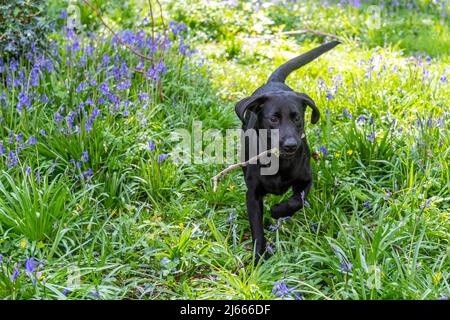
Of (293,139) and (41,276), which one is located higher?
(293,139)

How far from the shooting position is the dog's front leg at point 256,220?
385 centimetres

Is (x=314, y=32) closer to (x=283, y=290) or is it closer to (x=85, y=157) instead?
(x=85, y=157)

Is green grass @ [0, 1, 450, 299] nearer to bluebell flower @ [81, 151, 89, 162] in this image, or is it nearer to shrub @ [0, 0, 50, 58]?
bluebell flower @ [81, 151, 89, 162]

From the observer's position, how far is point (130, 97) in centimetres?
527

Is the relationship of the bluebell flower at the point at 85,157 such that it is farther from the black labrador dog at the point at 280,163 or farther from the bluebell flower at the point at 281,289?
the bluebell flower at the point at 281,289

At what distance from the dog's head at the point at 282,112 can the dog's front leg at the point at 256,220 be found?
1.12 feet

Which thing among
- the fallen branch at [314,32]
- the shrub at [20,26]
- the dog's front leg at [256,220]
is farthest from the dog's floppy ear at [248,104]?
the fallen branch at [314,32]

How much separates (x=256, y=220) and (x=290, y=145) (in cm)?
54

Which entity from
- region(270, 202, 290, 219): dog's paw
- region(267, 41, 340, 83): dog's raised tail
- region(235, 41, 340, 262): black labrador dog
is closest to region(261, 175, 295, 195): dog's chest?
region(235, 41, 340, 262): black labrador dog

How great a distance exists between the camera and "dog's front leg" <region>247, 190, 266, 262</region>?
12.6ft
